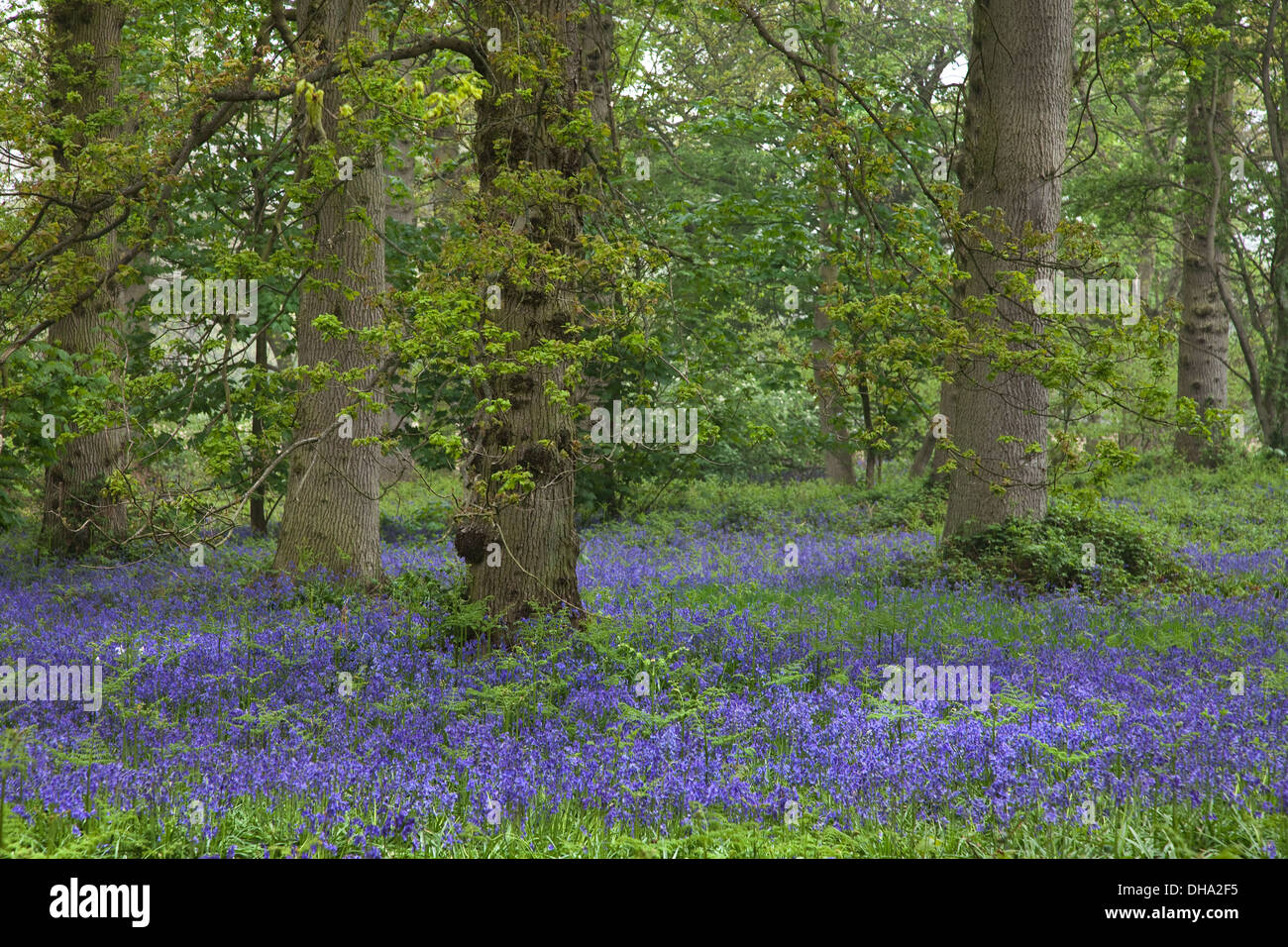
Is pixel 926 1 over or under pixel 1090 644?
over

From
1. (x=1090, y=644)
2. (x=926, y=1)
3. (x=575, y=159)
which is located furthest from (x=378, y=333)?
(x=926, y=1)

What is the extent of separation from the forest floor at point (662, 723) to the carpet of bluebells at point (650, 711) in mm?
24

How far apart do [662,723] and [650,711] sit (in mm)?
405

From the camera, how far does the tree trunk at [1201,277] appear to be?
59.2 feet

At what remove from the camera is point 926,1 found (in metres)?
25.1

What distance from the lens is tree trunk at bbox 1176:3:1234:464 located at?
18.0m

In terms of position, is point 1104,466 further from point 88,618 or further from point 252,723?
point 88,618

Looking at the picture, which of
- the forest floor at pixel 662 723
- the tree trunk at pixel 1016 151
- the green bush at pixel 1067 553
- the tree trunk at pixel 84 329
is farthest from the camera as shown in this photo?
the tree trunk at pixel 84 329

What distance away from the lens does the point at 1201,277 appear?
2028 cm

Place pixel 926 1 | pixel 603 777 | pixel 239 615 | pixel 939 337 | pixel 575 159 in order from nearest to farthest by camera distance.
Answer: pixel 603 777 < pixel 939 337 < pixel 575 159 < pixel 239 615 < pixel 926 1

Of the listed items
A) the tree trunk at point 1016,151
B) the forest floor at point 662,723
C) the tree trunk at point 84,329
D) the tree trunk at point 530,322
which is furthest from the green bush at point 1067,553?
the tree trunk at point 84,329

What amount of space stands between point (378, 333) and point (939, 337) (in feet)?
13.3

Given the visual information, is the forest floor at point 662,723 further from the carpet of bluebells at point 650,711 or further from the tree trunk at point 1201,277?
the tree trunk at point 1201,277

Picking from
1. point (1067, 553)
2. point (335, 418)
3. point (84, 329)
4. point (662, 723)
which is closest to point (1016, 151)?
point (1067, 553)
